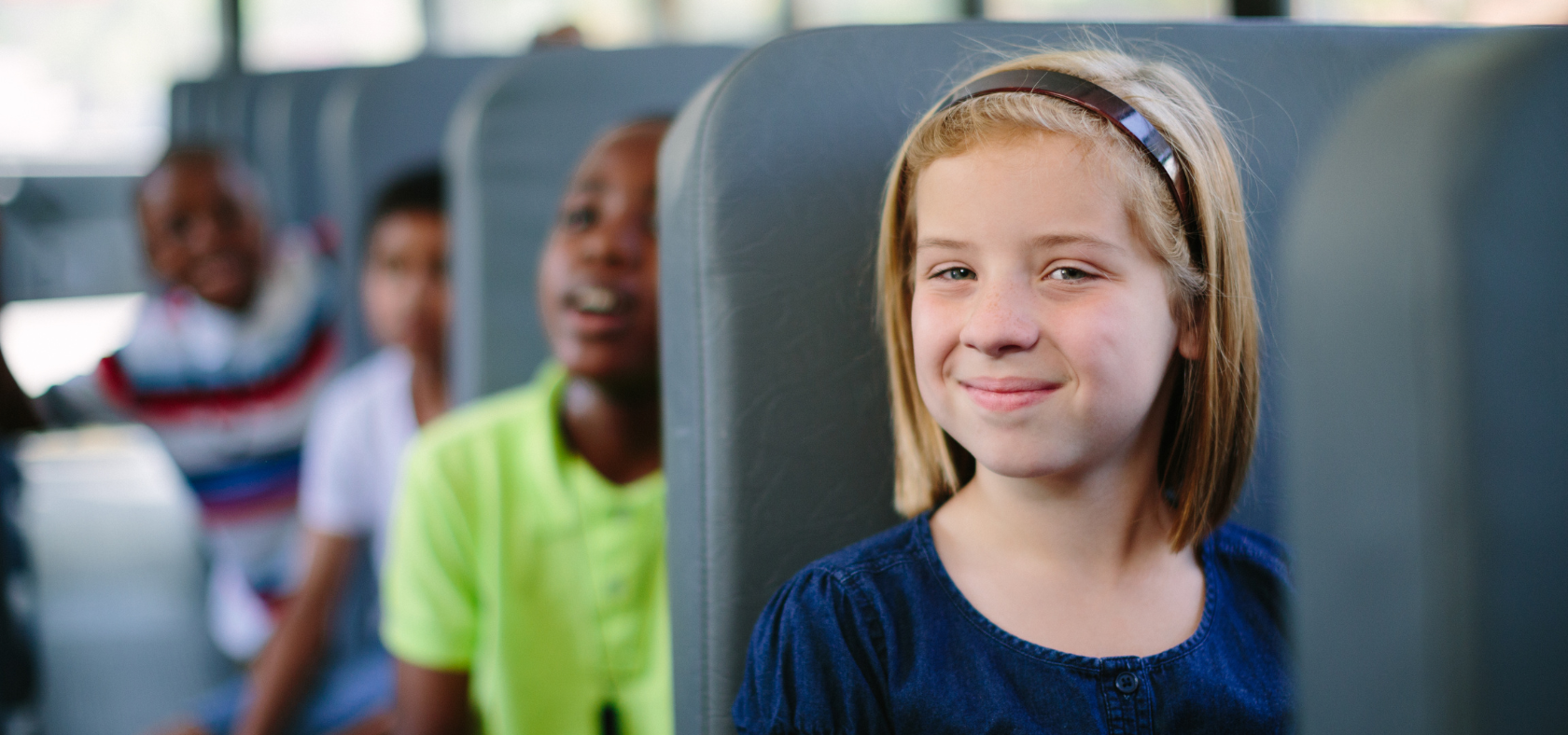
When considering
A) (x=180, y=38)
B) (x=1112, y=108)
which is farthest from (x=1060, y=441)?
(x=180, y=38)

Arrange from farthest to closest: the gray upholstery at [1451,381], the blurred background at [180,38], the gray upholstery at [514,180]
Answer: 1. the blurred background at [180,38]
2. the gray upholstery at [514,180]
3. the gray upholstery at [1451,381]

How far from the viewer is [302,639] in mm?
1657

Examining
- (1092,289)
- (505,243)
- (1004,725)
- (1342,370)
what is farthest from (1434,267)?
(505,243)

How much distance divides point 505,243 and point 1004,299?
3.00 feet

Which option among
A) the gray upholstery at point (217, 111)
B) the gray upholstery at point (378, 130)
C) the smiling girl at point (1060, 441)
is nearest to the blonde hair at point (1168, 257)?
the smiling girl at point (1060, 441)

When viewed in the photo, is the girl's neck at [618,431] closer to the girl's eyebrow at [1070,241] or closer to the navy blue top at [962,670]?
the navy blue top at [962,670]

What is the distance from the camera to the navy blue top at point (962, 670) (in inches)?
23.9

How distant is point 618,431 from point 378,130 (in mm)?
956

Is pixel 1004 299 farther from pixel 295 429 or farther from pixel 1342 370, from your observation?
pixel 295 429

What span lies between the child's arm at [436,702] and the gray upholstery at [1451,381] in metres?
0.86

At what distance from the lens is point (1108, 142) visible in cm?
59

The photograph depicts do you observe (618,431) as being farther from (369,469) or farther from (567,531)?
(369,469)

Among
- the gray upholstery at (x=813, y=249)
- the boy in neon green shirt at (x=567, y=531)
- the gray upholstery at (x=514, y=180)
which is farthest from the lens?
the gray upholstery at (x=514, y=180)

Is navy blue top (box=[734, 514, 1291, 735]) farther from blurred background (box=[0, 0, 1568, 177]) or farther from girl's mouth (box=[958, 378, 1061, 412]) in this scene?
blurred background (box=[0, 0, 1568, 177])
